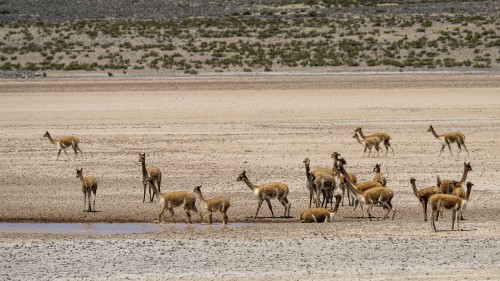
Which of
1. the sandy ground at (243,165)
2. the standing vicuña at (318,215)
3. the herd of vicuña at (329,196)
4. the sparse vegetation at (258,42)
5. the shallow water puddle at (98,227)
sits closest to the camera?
the sandy ground at (243,165)

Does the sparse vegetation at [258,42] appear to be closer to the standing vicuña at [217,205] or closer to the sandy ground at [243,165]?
the sandy ground at [243,165]

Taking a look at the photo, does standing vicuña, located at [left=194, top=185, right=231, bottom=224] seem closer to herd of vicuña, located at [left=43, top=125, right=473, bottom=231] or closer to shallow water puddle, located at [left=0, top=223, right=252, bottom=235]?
herd of vicuña, located at [left=43, top=125, right=473, bottom=231]

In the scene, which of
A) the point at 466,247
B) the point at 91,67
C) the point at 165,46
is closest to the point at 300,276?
the point at 466,247

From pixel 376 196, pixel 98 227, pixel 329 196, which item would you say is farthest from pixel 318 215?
pixel 98 227

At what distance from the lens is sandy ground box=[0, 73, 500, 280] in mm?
15250

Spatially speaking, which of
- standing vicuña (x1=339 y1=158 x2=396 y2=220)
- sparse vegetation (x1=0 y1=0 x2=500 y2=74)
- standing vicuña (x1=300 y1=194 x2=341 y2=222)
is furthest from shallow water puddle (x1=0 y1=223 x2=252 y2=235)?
sparse vegetation (x1=0 y1=0 x2=500 y2=74)

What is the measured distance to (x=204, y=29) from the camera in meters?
75.1

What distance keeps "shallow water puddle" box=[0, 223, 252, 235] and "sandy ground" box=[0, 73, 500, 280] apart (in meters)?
0.27

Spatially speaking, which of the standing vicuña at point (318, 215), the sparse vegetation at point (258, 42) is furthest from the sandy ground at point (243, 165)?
the sparse vegetation at point (258, 42)

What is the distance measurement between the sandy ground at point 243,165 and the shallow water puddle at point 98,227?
0.27 m

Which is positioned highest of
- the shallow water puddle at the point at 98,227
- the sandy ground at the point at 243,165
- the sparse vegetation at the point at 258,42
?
the sparse vegetation at the point at 258,42

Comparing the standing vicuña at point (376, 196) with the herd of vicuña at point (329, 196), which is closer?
the herd of vicuña at point (329, 196)

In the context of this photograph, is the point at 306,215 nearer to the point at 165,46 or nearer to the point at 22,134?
the point at 22,134

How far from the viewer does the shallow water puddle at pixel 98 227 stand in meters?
18.6
